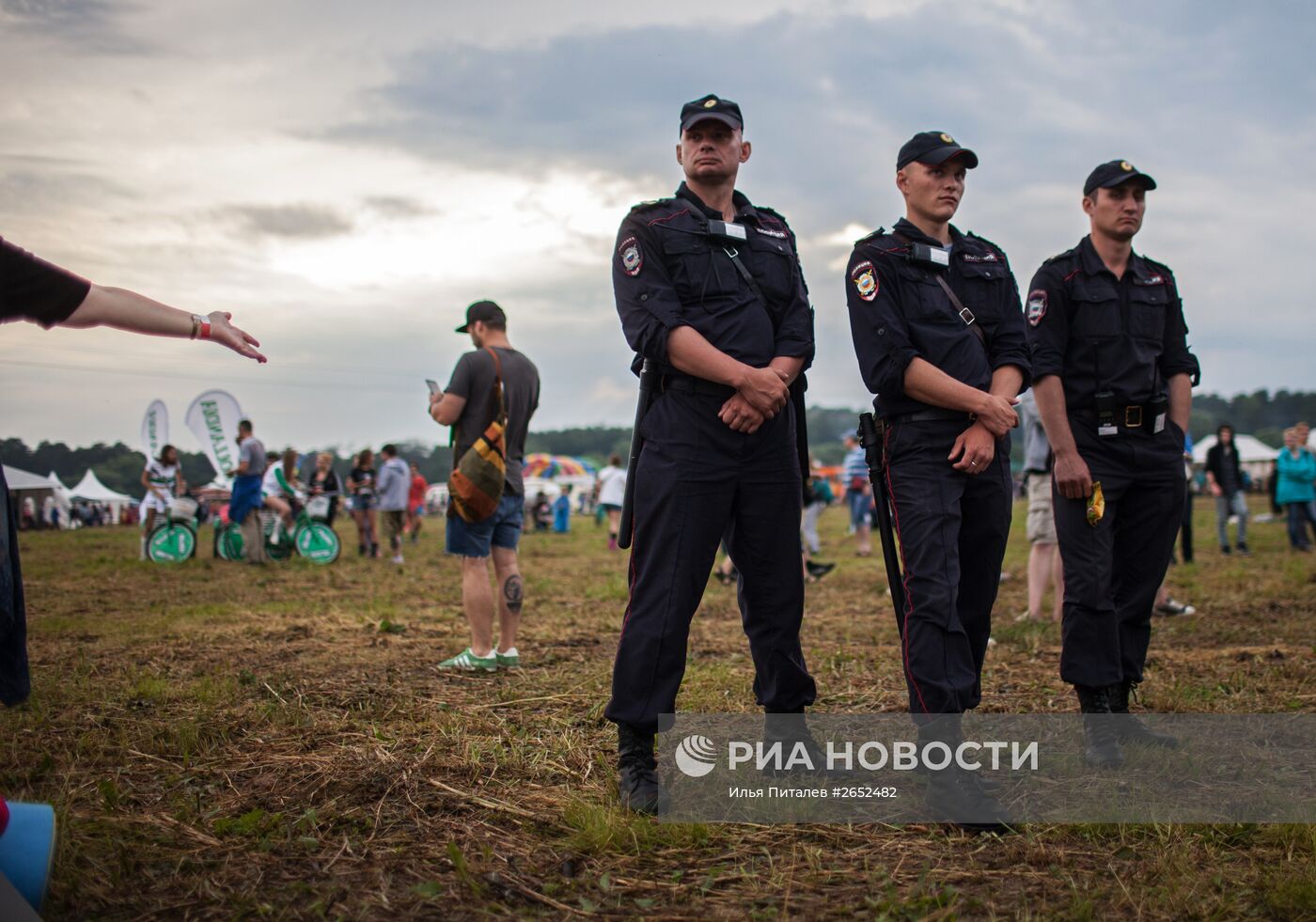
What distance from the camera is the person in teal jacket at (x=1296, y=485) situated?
608 inches

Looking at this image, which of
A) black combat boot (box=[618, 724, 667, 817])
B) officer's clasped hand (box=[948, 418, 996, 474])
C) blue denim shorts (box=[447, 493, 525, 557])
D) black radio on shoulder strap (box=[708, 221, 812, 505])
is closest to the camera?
black combat boot (box=[618, 724, 667, 817])

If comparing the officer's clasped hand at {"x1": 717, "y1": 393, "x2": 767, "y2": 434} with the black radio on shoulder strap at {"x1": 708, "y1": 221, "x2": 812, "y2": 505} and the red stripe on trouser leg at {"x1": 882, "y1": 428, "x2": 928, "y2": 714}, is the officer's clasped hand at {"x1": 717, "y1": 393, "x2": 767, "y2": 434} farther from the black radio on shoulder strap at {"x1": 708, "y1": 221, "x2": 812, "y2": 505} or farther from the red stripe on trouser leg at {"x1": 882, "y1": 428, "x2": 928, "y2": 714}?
the red stripe on trouser leg at {"x1": 882, "y1": 428, "x2": 928, "y2": 714}

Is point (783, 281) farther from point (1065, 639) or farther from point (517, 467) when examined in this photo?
point (517, 467)

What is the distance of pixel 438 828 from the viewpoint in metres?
3.11

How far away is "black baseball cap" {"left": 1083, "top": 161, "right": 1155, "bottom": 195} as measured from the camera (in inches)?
166

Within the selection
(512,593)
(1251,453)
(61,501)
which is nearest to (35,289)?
(512,593)

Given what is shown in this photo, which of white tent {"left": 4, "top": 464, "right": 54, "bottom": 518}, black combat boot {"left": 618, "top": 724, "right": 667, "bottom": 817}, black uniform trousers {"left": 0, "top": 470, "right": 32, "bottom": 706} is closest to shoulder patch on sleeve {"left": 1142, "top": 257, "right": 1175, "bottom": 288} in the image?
black combat boot {"left": 618, "top": 724, "right": 667, "bottom": 817}

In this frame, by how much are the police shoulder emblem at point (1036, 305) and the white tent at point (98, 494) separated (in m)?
53.3

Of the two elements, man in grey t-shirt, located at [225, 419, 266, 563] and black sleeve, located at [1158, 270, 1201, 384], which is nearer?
black sleeve, located at [1158, 270, 1201, 384]

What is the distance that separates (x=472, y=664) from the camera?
19.7 feet

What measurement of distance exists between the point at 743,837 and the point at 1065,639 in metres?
1.81

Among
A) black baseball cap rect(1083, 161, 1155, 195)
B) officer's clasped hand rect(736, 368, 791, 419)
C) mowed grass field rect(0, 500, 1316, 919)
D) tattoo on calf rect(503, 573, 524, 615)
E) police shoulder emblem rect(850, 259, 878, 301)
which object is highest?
black baseball cap rect(1083, 161, 1155, 195)

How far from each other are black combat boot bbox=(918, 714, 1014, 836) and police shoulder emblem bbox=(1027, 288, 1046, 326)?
181 cm

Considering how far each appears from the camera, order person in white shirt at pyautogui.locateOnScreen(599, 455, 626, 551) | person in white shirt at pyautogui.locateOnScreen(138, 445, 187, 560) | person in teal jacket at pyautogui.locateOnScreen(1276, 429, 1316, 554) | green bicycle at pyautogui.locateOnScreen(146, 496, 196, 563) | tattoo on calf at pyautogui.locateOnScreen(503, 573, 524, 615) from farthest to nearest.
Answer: person in white shirt at pyautogui.locateOnScreen(599, 455, 626, 551) → person in white shirt at pyautogui.locateOnScreen(138, 445, 187, 560) → person in teal jacket at pyautogui.locateOnScreen(1276, 429, 1316, 554) → green bicycle at pyautogui.locateOnScreen(146, 496, 196, 563) → tattoo on calf at pyautogui.locateOnScreen(503, 573, 524, 615)
